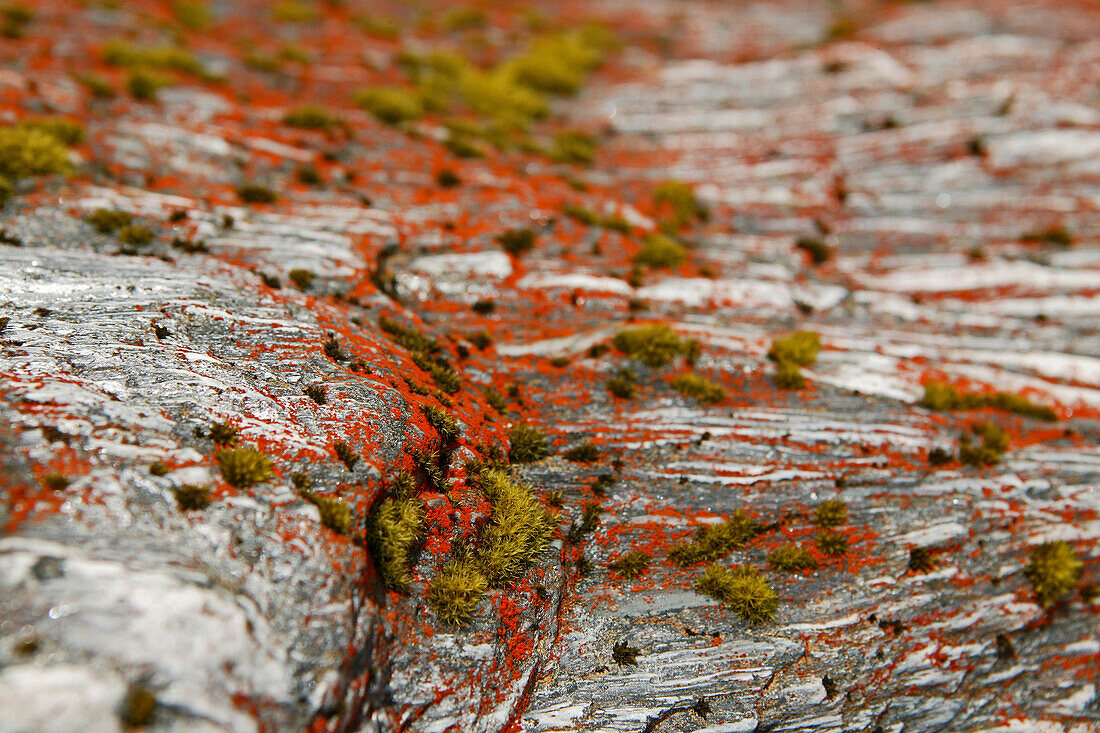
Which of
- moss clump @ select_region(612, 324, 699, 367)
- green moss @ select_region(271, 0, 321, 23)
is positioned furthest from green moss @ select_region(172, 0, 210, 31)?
moss clump @ select_region(612, 324, 699, 367)

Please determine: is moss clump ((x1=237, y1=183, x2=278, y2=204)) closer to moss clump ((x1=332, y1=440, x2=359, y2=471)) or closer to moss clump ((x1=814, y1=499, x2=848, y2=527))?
moss clump ((x1=332, y1=440, x2=359, y2=471))

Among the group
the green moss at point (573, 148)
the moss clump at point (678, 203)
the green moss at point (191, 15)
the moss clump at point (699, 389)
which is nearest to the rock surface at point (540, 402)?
the moss clump at point (699, 389)

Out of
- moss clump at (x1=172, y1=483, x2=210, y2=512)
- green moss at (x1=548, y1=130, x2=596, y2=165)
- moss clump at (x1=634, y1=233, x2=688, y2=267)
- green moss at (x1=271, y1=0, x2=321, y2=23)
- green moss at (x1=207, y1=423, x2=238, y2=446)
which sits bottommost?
moss clump at (x1=172, y1=483, x2=210, y2=512)

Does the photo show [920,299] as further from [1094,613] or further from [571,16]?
[571,16]

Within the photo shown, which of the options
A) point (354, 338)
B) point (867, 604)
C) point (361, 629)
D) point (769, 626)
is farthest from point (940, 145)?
point (361, 629)

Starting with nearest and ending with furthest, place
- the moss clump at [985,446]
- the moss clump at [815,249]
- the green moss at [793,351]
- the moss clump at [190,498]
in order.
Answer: the moss clump at [190,498]
the moss clump at [985,446]
the green moss at [793,351]
the moss clump at [815,249]

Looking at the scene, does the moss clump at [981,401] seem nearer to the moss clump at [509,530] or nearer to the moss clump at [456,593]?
the moss clump at [509,530]
